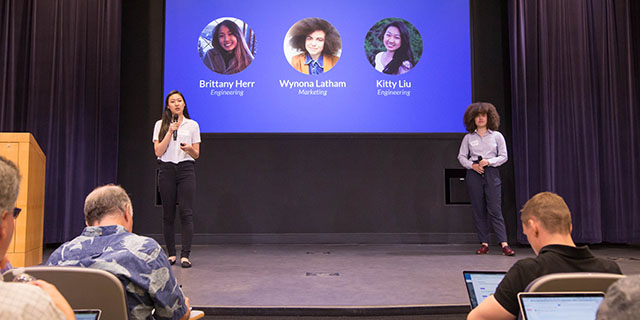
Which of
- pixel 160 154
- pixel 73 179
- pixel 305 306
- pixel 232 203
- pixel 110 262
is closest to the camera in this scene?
pixel 110 262

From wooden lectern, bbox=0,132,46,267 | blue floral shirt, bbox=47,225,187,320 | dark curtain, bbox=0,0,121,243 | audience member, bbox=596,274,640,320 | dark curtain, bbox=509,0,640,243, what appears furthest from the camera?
dark curtain, bbox=509,0,640,243

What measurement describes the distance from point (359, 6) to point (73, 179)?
3.54 metres

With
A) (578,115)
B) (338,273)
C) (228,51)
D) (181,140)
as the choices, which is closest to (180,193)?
(181,140)

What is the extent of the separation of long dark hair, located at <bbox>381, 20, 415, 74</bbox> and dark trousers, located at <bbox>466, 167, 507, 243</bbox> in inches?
55.6

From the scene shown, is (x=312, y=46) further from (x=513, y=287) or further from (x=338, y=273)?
(x=513, y=287)

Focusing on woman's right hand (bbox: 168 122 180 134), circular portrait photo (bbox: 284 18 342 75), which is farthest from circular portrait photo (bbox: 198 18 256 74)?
woman's right hand (bbox: 168 122 180 134)

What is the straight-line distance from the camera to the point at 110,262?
1.50 metres

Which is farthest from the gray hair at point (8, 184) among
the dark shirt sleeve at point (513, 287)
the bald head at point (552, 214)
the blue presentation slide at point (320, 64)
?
the blue presentation slide at point (320, 64)

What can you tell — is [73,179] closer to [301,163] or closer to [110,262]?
[301,163]

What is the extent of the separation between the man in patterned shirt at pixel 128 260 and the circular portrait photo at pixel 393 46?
4242 millimetres

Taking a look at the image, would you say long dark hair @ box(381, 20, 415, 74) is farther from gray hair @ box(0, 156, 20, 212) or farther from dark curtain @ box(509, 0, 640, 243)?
gray hair @ box(0, 156, 20, 212)

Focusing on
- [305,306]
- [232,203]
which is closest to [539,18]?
[232,203]

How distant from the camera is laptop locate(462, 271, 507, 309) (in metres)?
1.65

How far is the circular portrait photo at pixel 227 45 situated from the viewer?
5430mm
